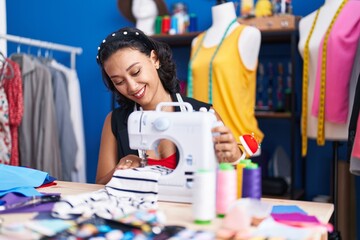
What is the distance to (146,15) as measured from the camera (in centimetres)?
342

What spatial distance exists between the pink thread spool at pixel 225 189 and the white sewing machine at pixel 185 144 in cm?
16

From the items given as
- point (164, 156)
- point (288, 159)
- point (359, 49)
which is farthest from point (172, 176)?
point (288, 159)

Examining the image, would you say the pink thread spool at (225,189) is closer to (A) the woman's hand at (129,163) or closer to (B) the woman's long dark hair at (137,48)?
(A) the woman's hand at (129,163)

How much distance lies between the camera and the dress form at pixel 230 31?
2785mm

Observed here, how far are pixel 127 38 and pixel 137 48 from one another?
0.17 ft

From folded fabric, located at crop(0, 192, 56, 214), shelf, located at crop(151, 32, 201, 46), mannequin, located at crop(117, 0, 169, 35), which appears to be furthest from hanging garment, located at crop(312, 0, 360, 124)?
folded fabric, located at crop(0, 192, 56, 214)

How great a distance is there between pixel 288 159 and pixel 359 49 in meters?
1.08

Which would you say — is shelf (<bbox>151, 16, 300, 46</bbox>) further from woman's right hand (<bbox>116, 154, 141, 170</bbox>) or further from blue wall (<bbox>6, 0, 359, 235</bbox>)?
woman's right hand (<bbox>116, 154, 141, 170</bbox>)

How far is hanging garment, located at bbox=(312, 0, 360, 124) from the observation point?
238 centimetres

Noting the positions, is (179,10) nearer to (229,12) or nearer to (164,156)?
(229,12)

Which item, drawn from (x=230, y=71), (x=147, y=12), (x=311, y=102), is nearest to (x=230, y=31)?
(x=230, y=71)

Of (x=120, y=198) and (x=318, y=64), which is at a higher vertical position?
(x=318, y=64)

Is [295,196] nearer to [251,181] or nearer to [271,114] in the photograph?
[271,114]

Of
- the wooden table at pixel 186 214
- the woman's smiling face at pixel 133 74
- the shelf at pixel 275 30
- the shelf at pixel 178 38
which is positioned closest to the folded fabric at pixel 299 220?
the wooden table at pixel 186 214
